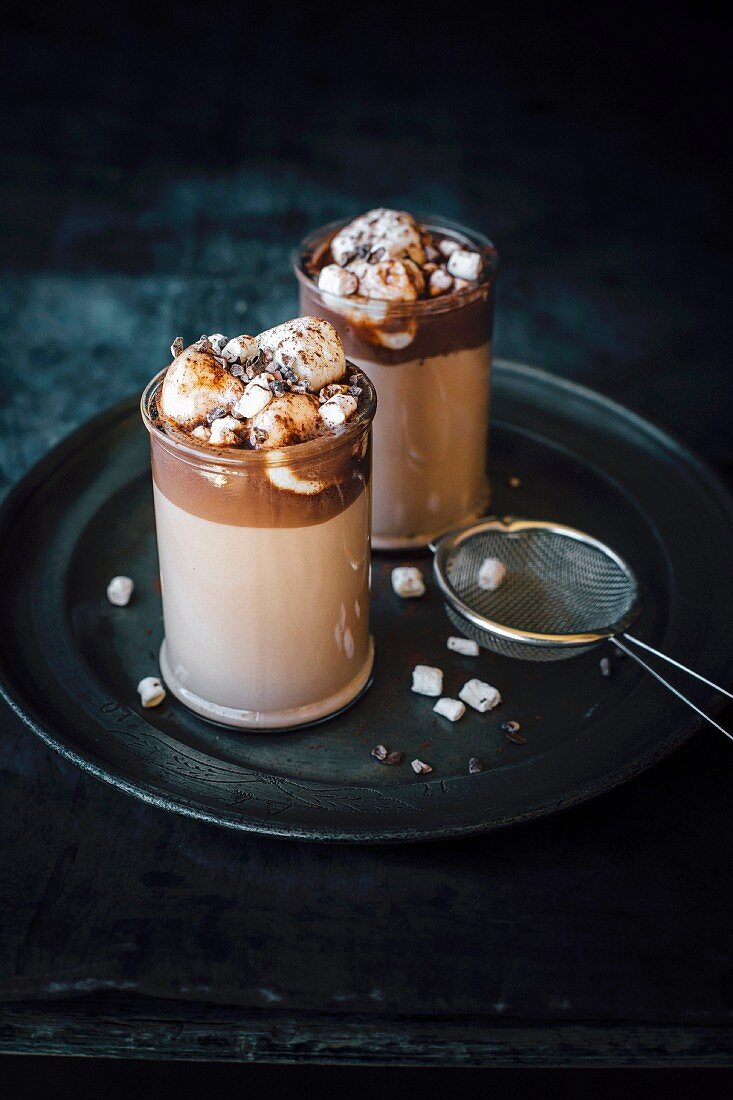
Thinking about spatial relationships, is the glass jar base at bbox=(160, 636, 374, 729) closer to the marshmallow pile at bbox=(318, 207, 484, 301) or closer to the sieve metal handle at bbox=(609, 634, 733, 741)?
the sieve metal handle at bbox=(609, 634, 733, 741)

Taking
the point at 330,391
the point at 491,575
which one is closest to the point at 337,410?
the point at 330,391

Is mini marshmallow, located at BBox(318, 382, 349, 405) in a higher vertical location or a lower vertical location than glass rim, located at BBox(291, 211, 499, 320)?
higher

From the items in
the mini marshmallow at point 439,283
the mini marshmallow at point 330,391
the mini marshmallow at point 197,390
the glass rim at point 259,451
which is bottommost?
the mini marshmallow at point 439,283

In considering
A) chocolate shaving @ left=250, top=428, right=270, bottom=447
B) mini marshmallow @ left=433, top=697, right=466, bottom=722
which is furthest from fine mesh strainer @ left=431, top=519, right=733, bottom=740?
chocolate shaving @ left=250, top=428, right=270, bottom=447

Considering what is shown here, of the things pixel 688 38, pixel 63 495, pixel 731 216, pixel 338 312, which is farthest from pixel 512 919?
pixel 688 38

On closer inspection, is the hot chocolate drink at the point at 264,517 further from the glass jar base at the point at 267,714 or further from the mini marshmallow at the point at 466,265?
the mini marshmallow at the point at 466,265

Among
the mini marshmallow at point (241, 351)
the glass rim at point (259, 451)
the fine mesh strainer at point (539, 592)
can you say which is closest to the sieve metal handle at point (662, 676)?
the fine mesh strainer at point (539, 592)
